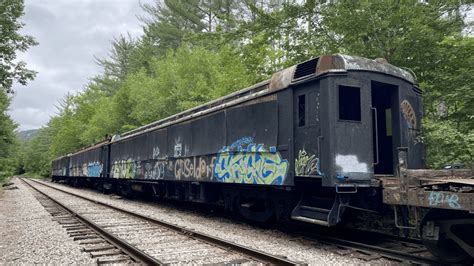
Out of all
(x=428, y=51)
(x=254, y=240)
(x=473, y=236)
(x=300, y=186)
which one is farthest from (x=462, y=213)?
(x=428, y=51)

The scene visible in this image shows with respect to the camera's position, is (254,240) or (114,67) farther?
(114,67)

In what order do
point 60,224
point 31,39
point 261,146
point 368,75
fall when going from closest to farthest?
1. point 368,75
2. point 261,146
3. point 60,224
4. point 31,39

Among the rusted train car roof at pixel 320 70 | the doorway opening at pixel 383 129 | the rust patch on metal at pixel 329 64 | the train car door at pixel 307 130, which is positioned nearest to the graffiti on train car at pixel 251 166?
the train car door at pixel 307 130

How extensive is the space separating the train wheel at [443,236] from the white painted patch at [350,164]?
1.69m

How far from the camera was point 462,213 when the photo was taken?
4.70 m

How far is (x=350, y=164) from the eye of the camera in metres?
6.54

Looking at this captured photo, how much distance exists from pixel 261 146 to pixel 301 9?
14.2 feet

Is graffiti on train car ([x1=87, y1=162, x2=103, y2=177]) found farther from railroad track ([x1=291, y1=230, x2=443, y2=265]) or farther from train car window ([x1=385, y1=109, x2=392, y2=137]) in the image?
train car window ([x1=385, y1=109, x2=392, y2=137])

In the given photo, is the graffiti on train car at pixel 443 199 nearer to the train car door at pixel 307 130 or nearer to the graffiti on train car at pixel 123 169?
the train car door at pixel 307 130

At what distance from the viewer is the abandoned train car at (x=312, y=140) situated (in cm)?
660

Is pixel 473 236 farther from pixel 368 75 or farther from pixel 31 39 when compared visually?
pixel 31 39

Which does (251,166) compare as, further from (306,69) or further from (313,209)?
(306,69)

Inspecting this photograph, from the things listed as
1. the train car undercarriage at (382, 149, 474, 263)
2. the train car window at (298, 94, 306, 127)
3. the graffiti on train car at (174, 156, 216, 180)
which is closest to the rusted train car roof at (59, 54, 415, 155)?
the train car window at (298, 94, 306, 127)

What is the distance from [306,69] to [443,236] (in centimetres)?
369
